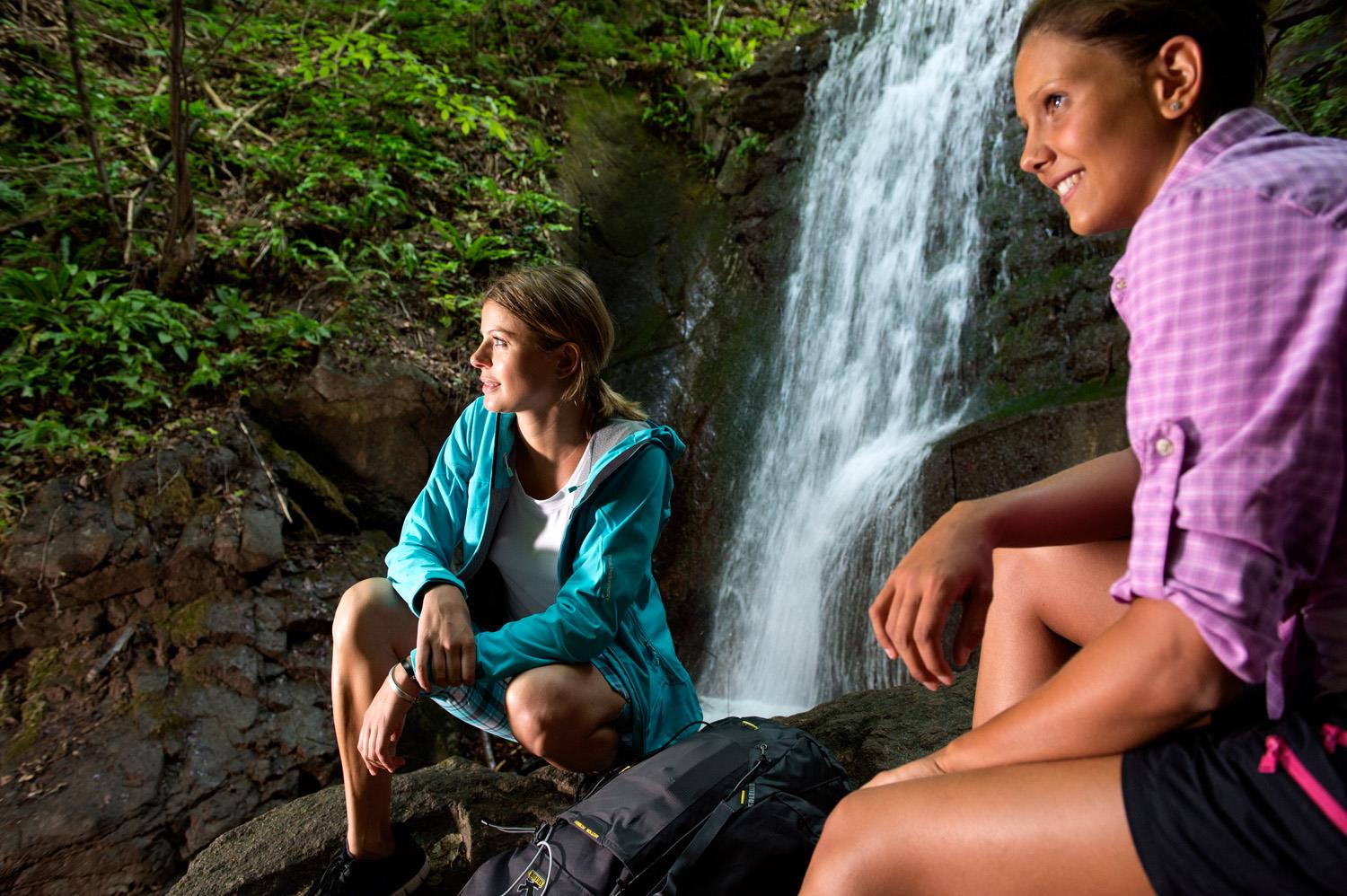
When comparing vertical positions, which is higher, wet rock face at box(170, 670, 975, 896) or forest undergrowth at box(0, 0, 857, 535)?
forest undergrowth at box(0, 0, 857, 535)

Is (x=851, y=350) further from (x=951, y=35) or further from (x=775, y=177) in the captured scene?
(x=951, y=35)

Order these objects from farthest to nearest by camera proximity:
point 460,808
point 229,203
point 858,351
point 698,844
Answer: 1. point 858,351
2. point 229,203
3. point 460,808
4. point 698,844

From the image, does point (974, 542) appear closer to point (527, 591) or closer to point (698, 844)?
point (698, 844)

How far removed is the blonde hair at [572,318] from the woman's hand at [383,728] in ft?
3.16

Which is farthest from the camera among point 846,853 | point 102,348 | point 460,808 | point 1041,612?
point 102,348

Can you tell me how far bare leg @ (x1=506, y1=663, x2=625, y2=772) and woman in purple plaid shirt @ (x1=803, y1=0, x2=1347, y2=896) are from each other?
1.07m

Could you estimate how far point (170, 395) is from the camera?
5152mm

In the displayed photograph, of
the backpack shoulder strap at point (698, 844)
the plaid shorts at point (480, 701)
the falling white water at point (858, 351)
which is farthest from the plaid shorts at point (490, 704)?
the falling white water at point (858, 351)

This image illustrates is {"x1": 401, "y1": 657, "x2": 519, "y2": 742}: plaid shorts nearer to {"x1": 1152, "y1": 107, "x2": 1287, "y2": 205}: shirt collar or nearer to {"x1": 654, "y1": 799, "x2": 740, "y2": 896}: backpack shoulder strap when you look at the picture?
{"x1": 654, "y1": 799, "x2": 740, "y2": 896}: backpack shoulder strap

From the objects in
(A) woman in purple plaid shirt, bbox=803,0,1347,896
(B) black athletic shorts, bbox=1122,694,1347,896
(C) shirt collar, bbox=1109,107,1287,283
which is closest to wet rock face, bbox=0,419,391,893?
(A) woman in purple plaid shirt, bbox=803,0,1347,896

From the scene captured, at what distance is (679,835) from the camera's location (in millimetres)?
1767

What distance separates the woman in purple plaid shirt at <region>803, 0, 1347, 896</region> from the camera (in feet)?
2.87

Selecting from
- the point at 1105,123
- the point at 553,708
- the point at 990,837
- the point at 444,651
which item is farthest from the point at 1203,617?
the point at 444,651

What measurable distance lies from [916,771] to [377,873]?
63.4 inches
